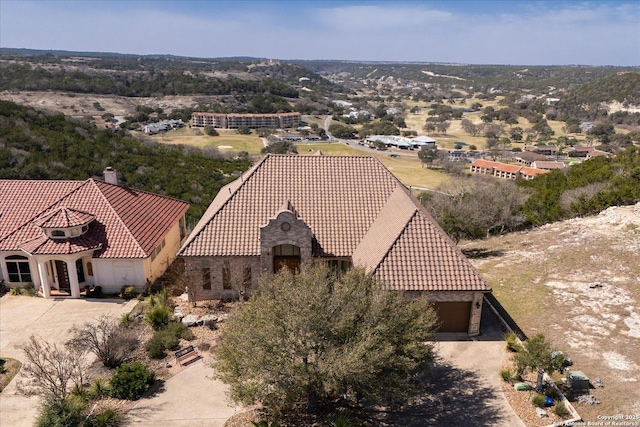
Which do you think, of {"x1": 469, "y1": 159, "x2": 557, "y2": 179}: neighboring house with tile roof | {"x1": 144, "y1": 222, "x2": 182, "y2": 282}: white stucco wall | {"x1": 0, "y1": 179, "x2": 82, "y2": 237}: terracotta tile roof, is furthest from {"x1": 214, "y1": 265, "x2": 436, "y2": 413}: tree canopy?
{"x1": 469, "y1": 159, "x2": 557, "y2": 179}: neighboring house with tile roof

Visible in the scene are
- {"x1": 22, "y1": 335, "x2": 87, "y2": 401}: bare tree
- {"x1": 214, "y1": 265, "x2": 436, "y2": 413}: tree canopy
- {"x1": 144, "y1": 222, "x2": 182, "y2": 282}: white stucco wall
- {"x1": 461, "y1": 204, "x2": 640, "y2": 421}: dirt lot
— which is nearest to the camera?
{"x1": 214, "y1": 265, "x2": 436, "y2": 413}: tree canopy

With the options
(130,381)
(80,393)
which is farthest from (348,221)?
(80,393)

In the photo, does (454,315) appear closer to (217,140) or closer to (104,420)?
(104,420)

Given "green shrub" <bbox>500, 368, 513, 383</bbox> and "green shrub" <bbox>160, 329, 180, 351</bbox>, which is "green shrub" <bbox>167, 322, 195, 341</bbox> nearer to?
"green shrub" <bbox>160, 329, 180, 351</bbox>

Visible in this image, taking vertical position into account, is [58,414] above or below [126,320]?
above

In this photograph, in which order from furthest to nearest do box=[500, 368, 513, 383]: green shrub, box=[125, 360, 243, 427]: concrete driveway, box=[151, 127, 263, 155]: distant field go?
1. box=[151, 127, 263, 155]: distant field
2. box=[500, 368, 513, 383]: green shrub
3. box=[125, 360, 243, 427]: concrete driveway

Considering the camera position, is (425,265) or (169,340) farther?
(425,265)
